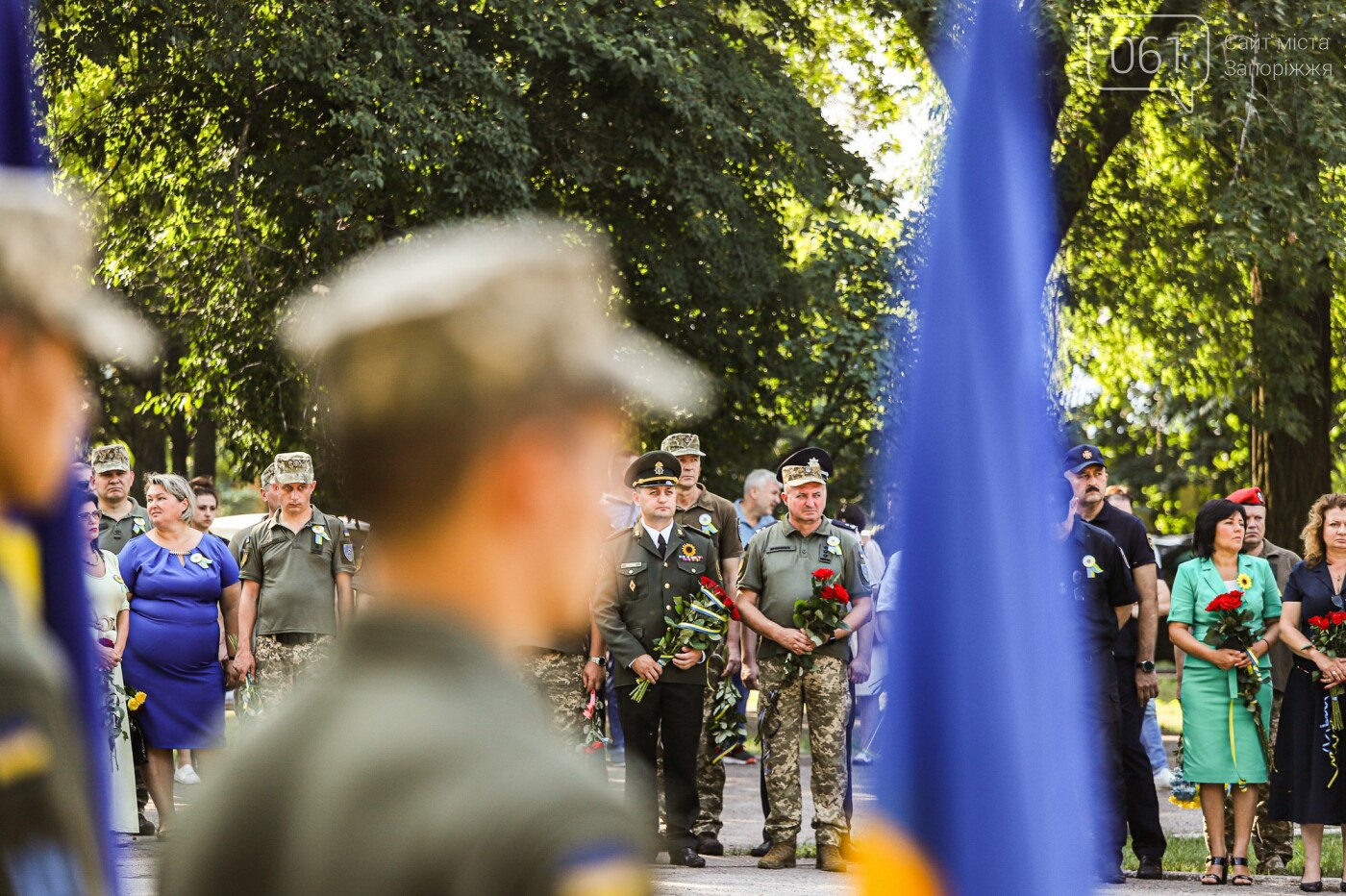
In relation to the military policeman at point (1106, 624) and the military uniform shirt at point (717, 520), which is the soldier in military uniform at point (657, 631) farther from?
the military policeman at point (1106, 624)

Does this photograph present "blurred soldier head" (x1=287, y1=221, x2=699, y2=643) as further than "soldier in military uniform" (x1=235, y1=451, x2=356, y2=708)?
No

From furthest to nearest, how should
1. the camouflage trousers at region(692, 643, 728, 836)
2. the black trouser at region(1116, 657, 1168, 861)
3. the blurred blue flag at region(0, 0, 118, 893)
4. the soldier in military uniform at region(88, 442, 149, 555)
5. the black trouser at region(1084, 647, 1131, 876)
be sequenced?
1. the soldier in military uniform at region(88, 442, 149, 555)
2. the camouflage trousers at region(692, 643, 728, 836)
3. the black trouser at region(1116, 657, 1168, 861)
4. the black trouser at region(1084, 647, 1131, 876)
5. the blurred blue flag at region(0, 0, 118, 893)

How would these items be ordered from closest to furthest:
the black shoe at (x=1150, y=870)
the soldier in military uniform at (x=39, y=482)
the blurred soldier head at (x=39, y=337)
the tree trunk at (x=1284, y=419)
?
the soldier in military uniform at (x=39, y=482) < the blurred soldier head at (x=39, y=337) < the black shoe at (x=1150, y=870) < the tree trunk at (x=1284, y=419)

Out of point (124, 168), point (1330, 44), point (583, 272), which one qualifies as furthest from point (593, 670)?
point (1330, 44)

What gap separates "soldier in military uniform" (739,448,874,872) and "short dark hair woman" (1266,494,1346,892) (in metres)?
2.39

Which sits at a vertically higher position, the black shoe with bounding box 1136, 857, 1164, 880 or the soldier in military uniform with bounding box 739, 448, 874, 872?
the soldier in military uniform with bounding box 739, 448, 874, 872

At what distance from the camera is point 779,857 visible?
9.88 m

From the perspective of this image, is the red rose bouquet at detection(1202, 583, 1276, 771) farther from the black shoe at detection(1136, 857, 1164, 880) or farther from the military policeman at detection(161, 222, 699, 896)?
the military policeman at detection(161, 222, 699, 896)

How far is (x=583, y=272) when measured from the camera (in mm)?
1468

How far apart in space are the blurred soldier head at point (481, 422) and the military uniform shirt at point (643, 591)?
8662mm

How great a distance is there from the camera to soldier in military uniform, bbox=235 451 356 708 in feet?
34.6

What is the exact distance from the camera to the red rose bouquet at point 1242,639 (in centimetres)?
961

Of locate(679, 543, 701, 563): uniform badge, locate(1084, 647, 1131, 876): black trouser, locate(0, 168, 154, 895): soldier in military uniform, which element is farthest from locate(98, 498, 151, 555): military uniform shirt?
locate(0, 168, 154, 895): soldier in military uniform

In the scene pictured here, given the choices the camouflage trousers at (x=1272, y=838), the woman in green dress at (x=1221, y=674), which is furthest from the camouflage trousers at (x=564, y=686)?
the camouflage trousers at (x=1272, y=838)
